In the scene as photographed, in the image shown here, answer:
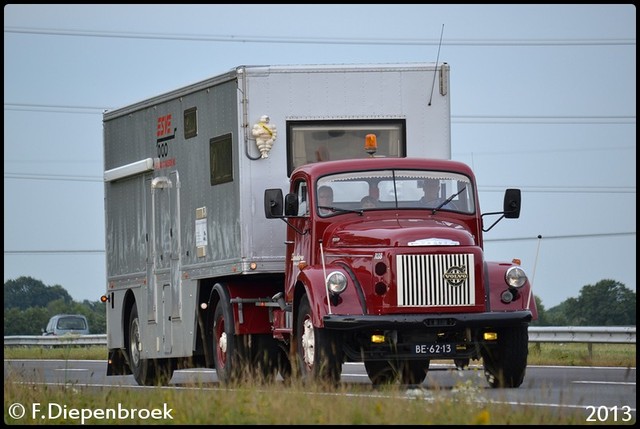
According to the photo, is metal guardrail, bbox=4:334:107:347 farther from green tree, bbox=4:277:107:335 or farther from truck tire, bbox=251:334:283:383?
green tree, bbox=4:277:107:335

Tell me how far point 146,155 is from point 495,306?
24.9 feet

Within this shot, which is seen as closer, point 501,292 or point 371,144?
point 501,292

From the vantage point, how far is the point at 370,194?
768 inches

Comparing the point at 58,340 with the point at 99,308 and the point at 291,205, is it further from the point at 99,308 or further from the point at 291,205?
the point at 99,308

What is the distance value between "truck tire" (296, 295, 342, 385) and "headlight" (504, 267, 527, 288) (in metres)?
2.00

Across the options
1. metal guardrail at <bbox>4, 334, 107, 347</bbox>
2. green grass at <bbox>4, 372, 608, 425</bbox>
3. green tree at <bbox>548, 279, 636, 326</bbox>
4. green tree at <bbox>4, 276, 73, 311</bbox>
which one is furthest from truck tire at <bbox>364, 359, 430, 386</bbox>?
green tree at <bbox>4, 276, 73, 311</bbox>

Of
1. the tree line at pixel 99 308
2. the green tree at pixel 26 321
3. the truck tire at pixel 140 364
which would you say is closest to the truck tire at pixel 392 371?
the truck tire at pixel 140 364

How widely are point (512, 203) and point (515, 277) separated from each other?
3.86 feet

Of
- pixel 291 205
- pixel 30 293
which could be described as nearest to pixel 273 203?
pixel 291 205

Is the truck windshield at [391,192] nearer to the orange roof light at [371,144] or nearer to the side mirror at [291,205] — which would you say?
the side mirror at [291,205]

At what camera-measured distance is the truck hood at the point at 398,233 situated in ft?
59.1

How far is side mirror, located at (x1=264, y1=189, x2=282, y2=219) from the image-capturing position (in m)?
19.2

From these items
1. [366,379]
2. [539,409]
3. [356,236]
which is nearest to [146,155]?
[366,379]

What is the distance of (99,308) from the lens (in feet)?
333
